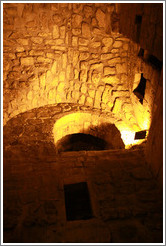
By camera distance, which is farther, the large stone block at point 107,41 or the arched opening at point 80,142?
the arched opening at point 80,142

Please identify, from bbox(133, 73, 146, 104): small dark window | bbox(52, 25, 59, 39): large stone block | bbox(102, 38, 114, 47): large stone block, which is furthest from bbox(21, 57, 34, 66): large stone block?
bbox(133, 73, 146, 104): small dark window

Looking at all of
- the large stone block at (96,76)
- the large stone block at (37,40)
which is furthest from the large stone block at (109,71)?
the large stone block at (37,40)

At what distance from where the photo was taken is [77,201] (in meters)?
3.16

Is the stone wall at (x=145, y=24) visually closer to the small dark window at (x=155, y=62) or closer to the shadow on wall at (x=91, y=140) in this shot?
the small dark window at (x=155, y=62)

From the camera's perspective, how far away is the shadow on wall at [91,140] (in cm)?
478

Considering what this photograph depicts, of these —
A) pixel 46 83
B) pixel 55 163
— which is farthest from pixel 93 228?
pixel 46 83

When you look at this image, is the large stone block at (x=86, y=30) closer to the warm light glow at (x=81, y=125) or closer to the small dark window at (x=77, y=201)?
the warm light glow at (x=81, y=125)

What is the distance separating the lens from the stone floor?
2.38 meters

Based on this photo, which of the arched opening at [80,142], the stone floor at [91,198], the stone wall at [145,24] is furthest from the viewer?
the arched opening at [80,142]

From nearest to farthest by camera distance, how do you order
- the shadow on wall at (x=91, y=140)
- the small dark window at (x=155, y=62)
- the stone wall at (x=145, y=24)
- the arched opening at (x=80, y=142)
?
the stone wall at (x=145, y=24) → the small dark window at (x=155, y=62) → the shadow on wall at (x=91, y=140) → the arched opening at (x=80, y=142)

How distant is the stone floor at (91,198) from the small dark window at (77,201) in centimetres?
12

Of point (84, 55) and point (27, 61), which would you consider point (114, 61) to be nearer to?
point (84, 55)

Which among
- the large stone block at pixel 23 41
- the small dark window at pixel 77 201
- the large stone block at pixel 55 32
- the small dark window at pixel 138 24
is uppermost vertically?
the large stone block at pixel 55 32

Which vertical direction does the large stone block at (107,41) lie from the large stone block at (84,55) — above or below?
above
